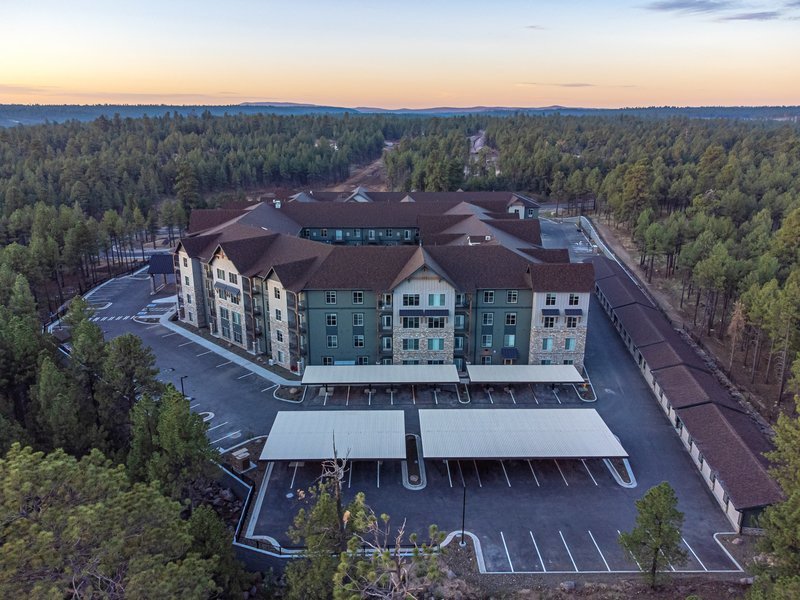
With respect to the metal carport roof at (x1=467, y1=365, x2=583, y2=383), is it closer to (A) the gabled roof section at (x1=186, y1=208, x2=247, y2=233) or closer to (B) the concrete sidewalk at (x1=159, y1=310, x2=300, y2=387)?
(B) the concrete sidewalk at (x1=159, y1=310, x2=300, y2=387)

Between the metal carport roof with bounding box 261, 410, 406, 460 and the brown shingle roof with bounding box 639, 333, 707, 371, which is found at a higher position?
the brown shingle roof with bounding box 639, 333, 707, 371

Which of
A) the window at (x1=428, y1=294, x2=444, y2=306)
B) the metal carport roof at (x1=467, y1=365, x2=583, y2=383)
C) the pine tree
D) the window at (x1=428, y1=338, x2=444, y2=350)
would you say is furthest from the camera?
the window at (x1=428, y1=338, x2=444, y2=350)

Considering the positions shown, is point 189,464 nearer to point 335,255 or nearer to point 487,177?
point 335,255

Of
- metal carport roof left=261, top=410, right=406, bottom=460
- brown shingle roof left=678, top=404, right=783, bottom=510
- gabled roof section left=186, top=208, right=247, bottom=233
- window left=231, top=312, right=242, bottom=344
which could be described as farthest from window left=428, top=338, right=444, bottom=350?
gabled roof section left=186, top=208, right=247, bottom=233

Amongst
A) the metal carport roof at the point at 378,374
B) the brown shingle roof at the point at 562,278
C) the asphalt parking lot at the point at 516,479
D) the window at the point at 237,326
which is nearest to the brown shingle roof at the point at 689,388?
the asphalt parking lot at the point at 516,479

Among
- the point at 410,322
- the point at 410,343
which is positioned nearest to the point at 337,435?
the point at 410,343

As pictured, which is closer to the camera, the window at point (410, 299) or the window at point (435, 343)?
the window at point (410, 299)

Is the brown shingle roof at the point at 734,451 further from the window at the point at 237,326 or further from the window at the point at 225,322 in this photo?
the window at the point at 225,322
